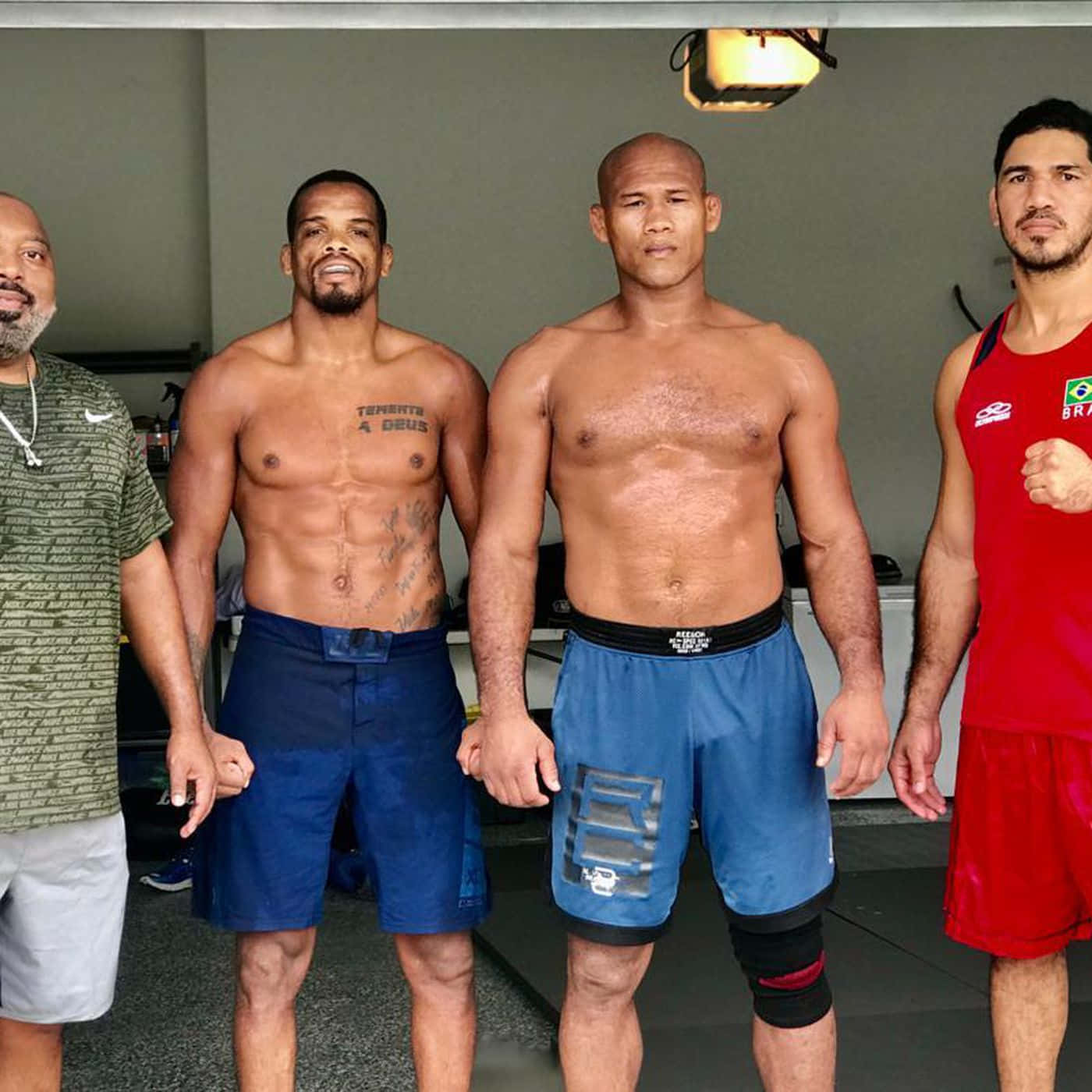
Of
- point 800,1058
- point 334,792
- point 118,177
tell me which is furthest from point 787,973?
point 118,177

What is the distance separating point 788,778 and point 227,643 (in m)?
3.57

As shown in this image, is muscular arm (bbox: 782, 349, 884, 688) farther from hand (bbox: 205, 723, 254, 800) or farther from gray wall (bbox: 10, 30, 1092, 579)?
gray wall (bbox: 10, 30, 1092, 579)

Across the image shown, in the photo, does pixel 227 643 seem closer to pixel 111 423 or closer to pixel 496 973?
pixel 496 973

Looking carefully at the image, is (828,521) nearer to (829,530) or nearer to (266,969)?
(829,530)

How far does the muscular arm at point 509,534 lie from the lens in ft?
8.16

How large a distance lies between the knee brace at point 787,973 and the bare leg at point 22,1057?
1100 millimetres

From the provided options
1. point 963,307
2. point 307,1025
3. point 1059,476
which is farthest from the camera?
point 963,307

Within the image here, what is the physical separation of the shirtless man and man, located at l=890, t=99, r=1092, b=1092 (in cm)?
87

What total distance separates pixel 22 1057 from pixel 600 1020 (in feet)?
2.95

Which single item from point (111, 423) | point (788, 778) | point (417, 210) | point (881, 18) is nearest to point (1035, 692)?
point (788, 778)

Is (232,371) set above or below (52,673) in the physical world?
above

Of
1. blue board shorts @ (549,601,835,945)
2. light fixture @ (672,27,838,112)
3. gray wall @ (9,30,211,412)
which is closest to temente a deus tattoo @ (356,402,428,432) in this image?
blue board shorts @ (549,601,835,945)

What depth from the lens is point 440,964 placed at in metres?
2.64

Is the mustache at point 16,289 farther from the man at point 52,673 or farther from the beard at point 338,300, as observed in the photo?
the beard at point 338,300
